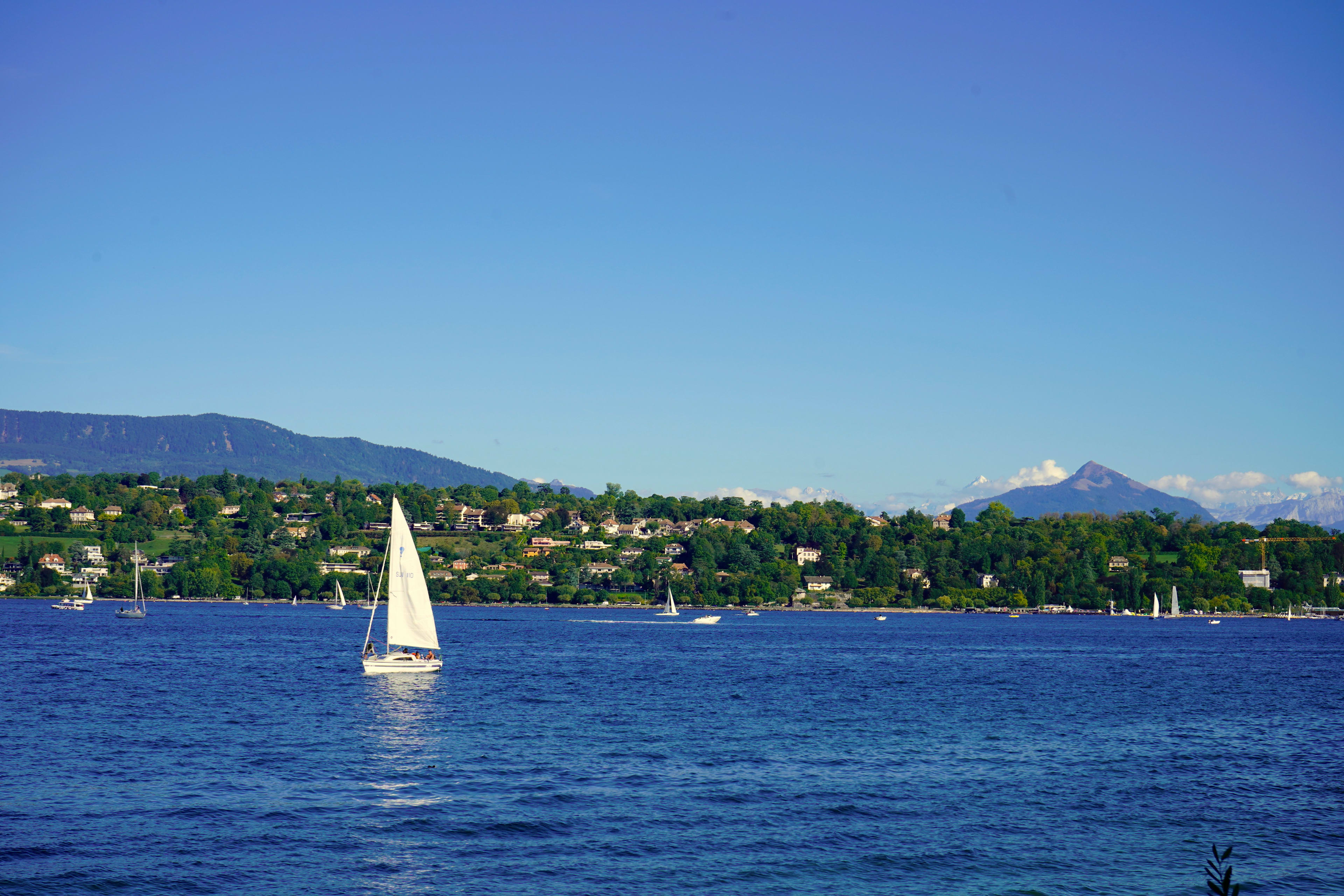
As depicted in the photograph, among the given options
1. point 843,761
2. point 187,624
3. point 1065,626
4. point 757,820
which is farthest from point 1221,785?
point 1065,626

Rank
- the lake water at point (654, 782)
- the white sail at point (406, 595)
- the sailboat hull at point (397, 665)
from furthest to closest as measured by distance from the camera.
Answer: the sailboat hull at point (397, 665) → the white sail at point (406, 595) → the lake water at point (654, 782)

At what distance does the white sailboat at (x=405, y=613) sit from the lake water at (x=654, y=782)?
1309 mm

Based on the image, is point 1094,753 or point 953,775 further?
point 1094,753

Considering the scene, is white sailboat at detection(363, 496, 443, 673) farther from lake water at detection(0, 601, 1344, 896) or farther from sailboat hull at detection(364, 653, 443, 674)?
lake water at detection(0, 601, 1344, 896)

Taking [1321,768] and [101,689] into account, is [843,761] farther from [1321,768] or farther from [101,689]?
[101,689]

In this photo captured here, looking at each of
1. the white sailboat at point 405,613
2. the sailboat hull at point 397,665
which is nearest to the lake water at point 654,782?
the sailboat hull at point 397,665

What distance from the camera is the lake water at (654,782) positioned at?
30281 millimetres

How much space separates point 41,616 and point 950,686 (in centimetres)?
14366

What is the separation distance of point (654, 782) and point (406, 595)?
3609 cm

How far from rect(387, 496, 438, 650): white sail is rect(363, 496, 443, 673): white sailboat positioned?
0.02 meters

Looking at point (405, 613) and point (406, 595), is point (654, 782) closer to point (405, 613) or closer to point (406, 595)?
point (406, 595)

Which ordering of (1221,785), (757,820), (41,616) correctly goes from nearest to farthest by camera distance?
(757,820)
(1221,785)
(41,616)

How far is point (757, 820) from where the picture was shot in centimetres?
3547

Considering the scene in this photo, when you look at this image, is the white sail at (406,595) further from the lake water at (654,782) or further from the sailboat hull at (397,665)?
the lake water at (654,782)
